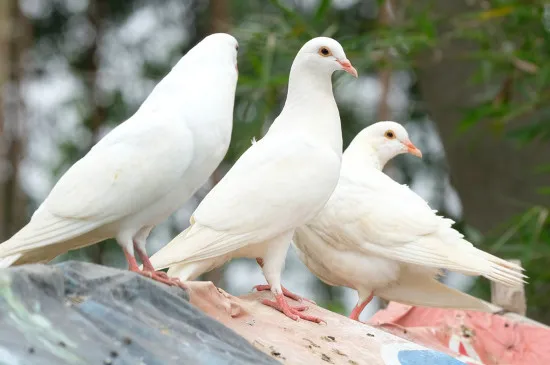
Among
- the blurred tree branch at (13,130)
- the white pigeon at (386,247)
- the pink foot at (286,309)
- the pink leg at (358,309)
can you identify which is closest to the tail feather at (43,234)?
the pink foot at (286,309)

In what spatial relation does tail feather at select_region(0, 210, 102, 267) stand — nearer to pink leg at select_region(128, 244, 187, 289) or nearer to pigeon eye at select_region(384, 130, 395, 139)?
pink leg at select_region(128, 244, 187, 289)

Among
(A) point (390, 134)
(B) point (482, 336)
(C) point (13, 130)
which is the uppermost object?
(A) point (390, 134)

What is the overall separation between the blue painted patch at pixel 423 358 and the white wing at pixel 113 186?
3.04 ft

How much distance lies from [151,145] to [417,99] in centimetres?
829

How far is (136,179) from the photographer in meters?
3.36

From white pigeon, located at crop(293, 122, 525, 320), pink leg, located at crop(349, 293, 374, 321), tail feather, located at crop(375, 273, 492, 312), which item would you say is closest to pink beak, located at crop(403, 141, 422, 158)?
white pigeon, located at crop(293, 122, 525, 320)

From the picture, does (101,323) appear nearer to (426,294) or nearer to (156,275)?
(156,275)

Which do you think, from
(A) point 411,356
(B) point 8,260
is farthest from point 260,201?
(B) point 8,260

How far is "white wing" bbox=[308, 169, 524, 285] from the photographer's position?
4492mm

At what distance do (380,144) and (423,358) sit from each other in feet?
5.76

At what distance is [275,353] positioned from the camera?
10.4ft

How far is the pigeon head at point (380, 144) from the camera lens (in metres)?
5.04

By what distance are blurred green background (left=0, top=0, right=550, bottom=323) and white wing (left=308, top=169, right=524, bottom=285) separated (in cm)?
226

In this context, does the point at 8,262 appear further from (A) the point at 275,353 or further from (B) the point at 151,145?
(A) the point at 275,353
